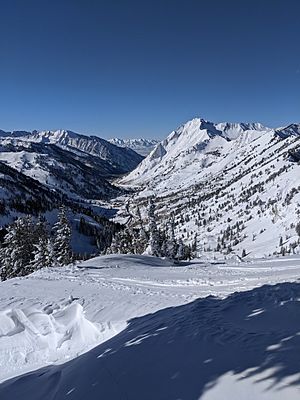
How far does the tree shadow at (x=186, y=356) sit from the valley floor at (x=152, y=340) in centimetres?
3

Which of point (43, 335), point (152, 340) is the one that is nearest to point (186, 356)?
point (152, 340)

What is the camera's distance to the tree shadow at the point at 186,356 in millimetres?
7336

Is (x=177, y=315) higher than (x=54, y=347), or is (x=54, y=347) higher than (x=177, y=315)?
(x=177, y=315)

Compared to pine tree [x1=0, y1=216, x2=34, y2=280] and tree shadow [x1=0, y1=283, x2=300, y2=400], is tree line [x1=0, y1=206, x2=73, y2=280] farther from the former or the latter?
tree shadow [x1=0, y1=283, x2=300, y2=400]

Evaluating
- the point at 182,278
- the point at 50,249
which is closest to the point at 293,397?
the point at 182,278

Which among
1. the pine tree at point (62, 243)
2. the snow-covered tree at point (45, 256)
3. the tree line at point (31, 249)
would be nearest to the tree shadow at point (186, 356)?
the snow-covered tree at point (45, 256)

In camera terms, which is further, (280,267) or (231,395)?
(280,267)

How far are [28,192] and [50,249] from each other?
502 feet

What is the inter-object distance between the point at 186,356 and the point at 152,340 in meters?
2.18

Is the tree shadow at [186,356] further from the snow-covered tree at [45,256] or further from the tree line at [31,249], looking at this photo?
the tree line at [31,249]

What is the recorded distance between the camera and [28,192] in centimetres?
19600

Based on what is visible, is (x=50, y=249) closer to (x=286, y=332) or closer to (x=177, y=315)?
(x=177, y=315)

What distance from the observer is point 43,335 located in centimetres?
1530

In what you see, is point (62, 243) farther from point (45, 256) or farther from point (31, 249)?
point (31, 249)
